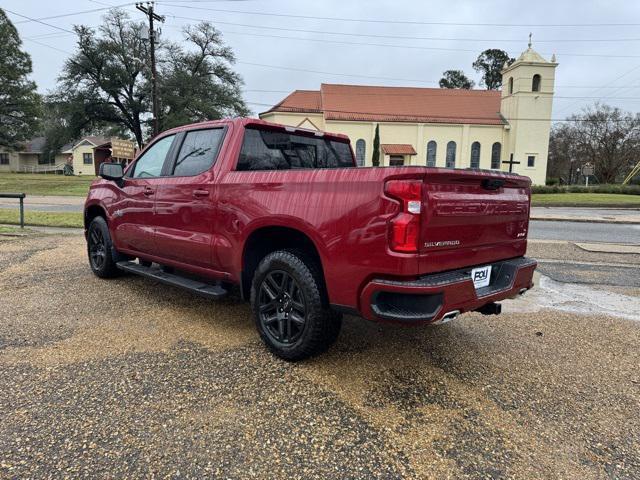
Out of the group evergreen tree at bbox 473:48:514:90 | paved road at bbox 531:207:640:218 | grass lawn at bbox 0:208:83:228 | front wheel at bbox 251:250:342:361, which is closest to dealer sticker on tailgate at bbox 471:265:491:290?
front wheel at bbox 251:250:342:361

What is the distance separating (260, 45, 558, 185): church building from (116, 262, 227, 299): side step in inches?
1780

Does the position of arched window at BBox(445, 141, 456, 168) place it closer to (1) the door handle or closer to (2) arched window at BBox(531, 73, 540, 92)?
(2) arched window at BBox(531, 73, 540, 92)

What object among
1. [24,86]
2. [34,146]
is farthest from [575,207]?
[34,146]

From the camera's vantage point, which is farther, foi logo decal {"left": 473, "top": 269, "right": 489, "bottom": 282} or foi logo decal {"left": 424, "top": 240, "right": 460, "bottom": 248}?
foi logo decal {"left": 473, "top": 269, "right": 489, "bottom": 282}

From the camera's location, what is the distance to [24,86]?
4156cm

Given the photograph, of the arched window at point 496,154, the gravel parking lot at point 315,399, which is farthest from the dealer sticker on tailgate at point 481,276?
the arched window at point 496,154

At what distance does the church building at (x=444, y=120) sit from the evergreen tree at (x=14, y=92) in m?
22.5

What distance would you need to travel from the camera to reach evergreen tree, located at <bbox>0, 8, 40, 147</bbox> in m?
40.8

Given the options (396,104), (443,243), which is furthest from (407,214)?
(396,104)

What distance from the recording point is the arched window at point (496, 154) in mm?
51938

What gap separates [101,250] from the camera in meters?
5.94

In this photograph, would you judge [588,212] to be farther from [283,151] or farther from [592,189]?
[283,151]

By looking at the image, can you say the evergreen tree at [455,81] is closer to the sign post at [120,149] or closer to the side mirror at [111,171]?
the sign post at [120,149]

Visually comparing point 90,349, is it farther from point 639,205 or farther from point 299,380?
point 639,205
